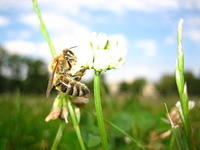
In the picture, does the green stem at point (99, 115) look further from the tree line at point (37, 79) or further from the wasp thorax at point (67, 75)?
the tree line at point (37, 79)

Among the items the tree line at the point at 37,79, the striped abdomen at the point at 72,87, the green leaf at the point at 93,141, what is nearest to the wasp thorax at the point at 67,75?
the striped abdomen at the point at 72,87

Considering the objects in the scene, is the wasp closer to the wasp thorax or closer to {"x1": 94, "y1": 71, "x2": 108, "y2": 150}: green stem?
the wasp thorax

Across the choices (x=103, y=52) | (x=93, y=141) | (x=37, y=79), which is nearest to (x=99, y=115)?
(x=103, y=52)

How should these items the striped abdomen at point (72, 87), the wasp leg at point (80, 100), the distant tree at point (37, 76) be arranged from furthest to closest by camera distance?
the distant tree at point (37, 76) < the wasp leg at point (80, 100) < the striped abdomen at point (72, 87)

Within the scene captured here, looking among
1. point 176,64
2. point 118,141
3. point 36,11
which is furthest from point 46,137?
point 176,64

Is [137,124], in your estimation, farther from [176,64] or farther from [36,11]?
[176,64]

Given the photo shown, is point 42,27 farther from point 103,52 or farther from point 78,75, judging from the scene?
point 103,52
